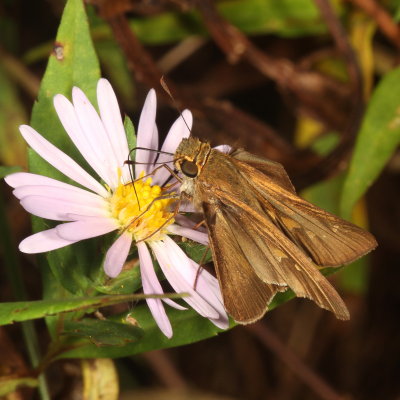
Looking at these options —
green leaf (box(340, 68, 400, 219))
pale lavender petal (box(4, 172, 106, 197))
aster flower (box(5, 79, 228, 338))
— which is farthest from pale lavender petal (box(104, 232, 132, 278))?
green leaf (box(340, 68, 400, 219))

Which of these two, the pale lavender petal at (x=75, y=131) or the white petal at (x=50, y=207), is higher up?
the pale lavender petal at (x=75, y=131)

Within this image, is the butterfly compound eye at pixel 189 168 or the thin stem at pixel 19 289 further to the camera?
the thin stem at pixel 19 289

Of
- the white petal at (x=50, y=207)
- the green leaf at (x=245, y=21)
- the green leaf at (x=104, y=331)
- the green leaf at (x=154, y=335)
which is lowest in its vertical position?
the green leaf at (x=154, y=335)

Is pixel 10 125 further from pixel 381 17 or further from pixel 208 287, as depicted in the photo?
pixel 381 17

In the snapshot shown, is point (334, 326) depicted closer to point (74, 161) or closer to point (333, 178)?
point (333, 178)

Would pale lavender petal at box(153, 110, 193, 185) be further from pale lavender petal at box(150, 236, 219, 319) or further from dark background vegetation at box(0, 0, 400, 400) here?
dark background vegetation at box(0, 0, 400, 400)

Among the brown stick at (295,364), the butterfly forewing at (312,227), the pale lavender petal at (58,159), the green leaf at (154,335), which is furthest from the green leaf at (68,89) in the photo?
the brown stick at (295,364)

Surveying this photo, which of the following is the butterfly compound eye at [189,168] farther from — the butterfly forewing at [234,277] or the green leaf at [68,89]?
the green leaf at [68,89]
